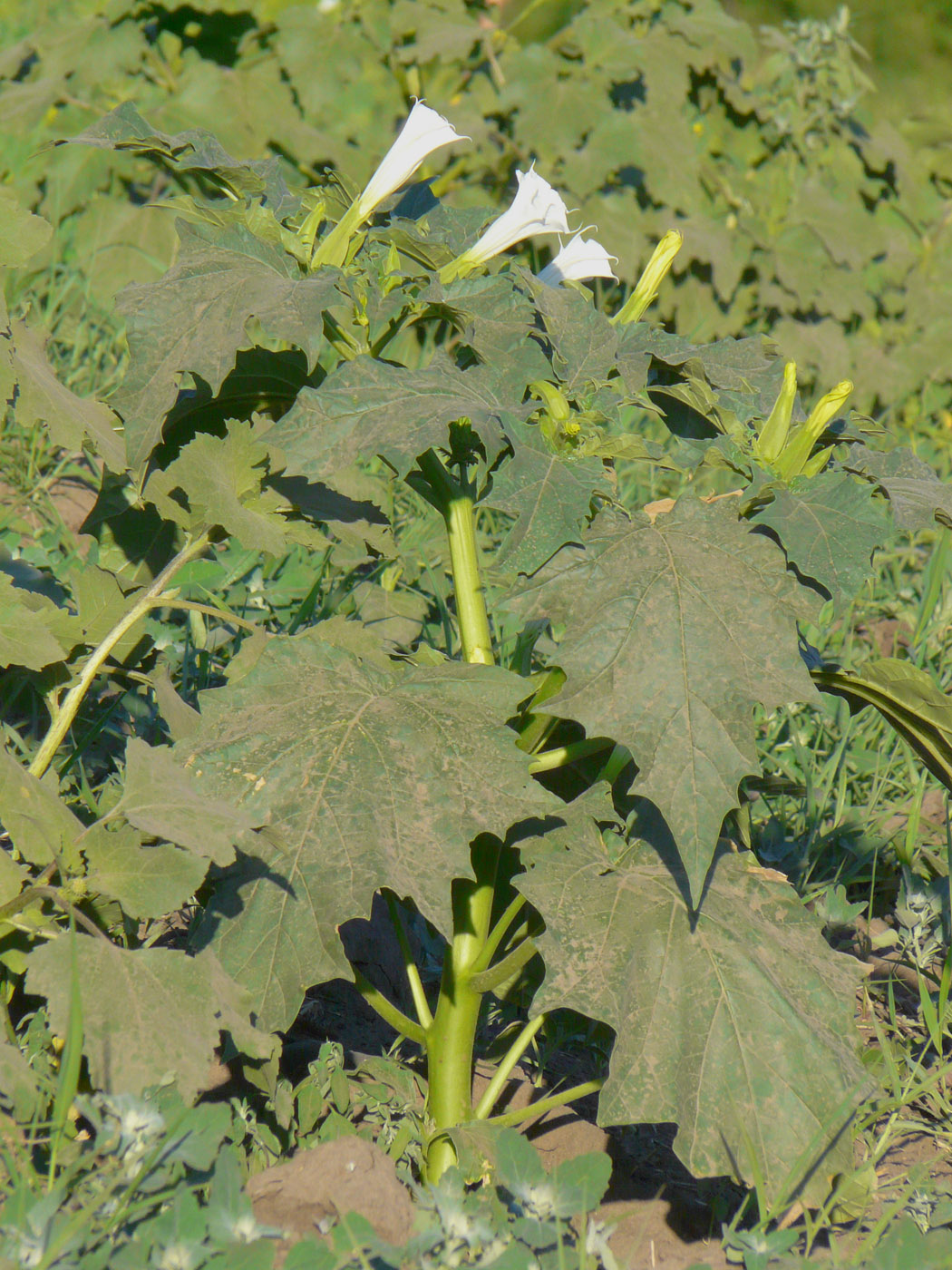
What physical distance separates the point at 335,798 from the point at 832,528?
0.65 m

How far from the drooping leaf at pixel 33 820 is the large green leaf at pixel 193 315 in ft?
1.39

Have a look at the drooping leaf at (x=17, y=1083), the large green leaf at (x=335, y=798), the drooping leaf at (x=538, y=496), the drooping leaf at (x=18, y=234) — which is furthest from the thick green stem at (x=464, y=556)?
the drooping leaf at (x=17, y=1083)

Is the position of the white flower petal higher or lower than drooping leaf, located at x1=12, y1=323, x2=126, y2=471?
higher

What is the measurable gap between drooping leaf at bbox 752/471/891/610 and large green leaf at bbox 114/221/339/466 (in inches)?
23.1

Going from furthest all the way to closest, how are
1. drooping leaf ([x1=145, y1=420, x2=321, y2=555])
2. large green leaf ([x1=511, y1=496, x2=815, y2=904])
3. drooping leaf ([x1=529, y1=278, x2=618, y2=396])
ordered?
1. drooping leaf ([x1=145, y1=420, x2=321, y2=555])
2. drooping leaf ([x1=529, y1=278, x2=618, y2=396])
3. large green leaf ([x1=511, y1=496, x2=815, y2=904])

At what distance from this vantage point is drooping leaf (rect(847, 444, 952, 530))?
1412 millimetres

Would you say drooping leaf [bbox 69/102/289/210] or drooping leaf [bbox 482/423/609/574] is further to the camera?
drooping leaf [bbox 69/102/289/210]

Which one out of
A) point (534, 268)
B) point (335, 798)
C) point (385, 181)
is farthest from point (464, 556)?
point (534, 268)

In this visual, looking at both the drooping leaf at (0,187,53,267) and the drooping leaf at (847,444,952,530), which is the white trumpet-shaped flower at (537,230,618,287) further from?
the drooping leaf at (0,187,53,267)

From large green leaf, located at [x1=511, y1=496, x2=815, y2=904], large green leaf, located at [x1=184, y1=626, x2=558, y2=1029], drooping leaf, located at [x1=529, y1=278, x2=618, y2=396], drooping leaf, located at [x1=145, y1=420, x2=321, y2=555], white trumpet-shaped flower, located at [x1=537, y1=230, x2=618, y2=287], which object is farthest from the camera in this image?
white trumpet-shaped flower, located at [x1=537, y1=230, x2=618, y2=287]

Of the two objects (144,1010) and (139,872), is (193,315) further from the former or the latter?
(144,1010)

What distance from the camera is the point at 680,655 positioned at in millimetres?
1321

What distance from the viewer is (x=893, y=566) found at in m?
3.63

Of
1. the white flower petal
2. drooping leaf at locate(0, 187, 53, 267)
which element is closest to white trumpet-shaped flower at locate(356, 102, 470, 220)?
the white flower petal
